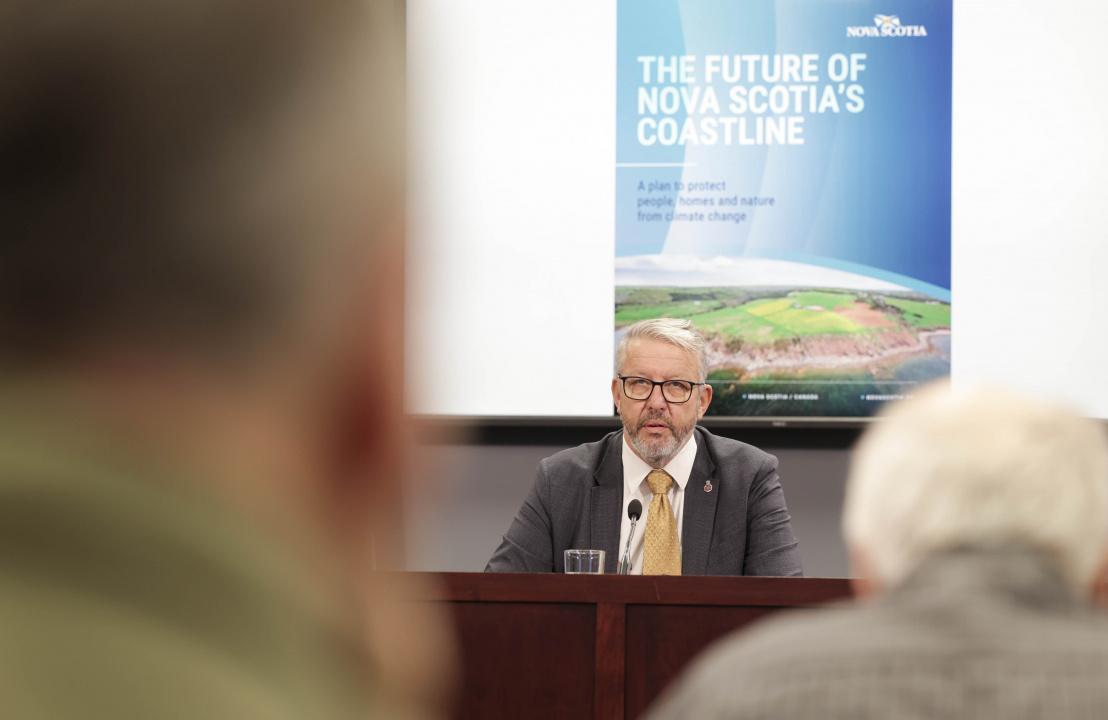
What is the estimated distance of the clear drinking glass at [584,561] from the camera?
112 inches

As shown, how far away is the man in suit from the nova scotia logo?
1473 millimetres

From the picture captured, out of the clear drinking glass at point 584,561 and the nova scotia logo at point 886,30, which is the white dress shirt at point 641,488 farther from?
the nova scotia logo at point 886,30

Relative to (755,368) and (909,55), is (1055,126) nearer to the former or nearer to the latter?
(909,55)

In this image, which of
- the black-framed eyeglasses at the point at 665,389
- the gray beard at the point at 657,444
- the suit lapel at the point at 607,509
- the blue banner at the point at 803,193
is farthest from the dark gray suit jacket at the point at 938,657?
the blue banner at the point at 803,193

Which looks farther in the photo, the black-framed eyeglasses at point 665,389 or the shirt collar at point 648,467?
the black-framed eyeglasses at point 665,389

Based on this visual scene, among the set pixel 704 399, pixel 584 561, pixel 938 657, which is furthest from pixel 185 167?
pixel 704 399

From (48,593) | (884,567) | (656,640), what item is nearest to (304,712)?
(48,593)

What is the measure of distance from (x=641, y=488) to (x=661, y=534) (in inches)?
7.7

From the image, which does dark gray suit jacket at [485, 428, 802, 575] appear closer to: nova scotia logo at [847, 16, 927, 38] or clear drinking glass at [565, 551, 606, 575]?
clear drinking glass at [565, 551, 606, 575]

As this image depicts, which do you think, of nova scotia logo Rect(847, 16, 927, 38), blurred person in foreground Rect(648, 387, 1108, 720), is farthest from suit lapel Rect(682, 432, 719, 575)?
blurred person in foreground Rect(648, 387, 1108, 720)

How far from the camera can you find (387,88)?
0.28 meters

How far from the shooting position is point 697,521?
337 centimetres

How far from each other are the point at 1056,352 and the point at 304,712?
423 centimetres

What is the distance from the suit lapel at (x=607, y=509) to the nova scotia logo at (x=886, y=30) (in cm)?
194
